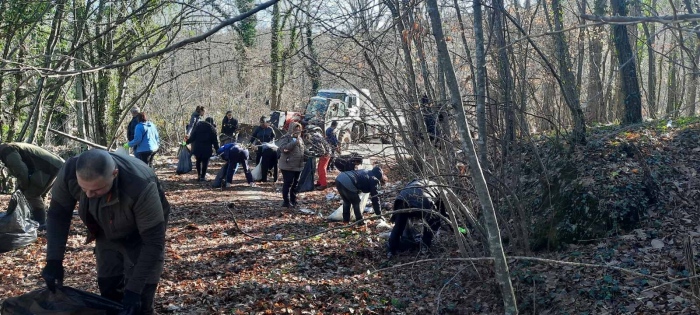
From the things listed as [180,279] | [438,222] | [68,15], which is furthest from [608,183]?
[68,15]

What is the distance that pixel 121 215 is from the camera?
408 centimetres

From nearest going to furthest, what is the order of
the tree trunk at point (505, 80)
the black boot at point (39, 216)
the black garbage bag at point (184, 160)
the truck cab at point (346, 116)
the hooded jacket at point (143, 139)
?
the truck cab at point (346, 116), the tree trunk at point (505, 80), the black boot at point (39, 216), the hooded jacket at point (143, 139), the black garbage bag at point (184, 160)

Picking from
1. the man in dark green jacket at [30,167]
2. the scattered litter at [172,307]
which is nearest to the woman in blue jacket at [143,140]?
the man in dark green jacket at [30,167]

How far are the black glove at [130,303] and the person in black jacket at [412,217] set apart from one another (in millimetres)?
3861

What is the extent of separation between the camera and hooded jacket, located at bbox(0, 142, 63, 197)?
29.5 feet

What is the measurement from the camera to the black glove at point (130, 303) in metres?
3.99

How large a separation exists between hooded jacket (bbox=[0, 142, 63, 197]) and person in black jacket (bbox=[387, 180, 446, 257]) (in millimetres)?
4870

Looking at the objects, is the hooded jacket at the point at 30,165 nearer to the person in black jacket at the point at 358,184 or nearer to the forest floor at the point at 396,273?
the forest floor at the point at 396,273

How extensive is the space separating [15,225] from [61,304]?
507 cm

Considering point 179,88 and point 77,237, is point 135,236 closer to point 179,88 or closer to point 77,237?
point 77,237

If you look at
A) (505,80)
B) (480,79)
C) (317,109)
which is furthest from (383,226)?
(317,109)

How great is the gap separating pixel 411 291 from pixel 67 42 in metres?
10.7

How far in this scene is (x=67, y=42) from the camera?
47.6ft

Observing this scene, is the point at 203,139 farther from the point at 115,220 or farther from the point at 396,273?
the point at 115,220
